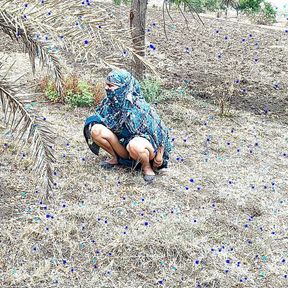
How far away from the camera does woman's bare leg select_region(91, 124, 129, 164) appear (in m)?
4.61

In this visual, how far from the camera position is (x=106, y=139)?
4.63 metres

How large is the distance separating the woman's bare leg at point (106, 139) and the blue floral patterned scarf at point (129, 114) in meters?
0.05

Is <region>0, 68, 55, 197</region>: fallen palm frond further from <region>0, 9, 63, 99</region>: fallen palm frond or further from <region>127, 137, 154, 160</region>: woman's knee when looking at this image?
<region>127, 137, 154, 160</region>: woman's knee

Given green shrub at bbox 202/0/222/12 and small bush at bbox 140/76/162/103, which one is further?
green shrub at bbox 202/0/222/12

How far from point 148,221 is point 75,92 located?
3.02 m

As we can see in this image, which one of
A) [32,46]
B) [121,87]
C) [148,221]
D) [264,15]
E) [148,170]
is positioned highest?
[32,46]

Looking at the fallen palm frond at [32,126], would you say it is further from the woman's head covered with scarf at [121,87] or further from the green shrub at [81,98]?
the green shrub at [81,98]

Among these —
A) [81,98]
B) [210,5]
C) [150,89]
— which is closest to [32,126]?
[81,98]

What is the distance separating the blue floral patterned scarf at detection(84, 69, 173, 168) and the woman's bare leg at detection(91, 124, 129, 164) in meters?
0.05

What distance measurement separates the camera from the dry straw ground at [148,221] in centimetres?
349

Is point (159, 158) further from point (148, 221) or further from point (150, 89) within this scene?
point (150, 89)

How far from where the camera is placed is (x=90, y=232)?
12.6 ft

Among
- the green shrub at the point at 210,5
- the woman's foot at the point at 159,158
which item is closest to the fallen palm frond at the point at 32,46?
the woman's foot at the point at 159,158

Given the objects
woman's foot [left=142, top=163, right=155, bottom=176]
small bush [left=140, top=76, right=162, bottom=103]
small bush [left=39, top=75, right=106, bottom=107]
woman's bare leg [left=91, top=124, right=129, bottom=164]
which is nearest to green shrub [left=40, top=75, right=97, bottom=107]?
small bush [left=39, top=75, right=106, bottom=107]
